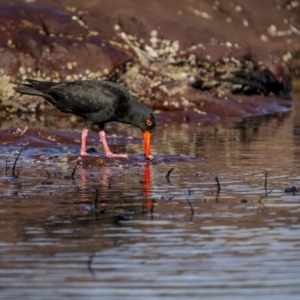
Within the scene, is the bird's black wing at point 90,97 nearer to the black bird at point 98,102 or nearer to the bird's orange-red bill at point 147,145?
the black bird at point 98,102

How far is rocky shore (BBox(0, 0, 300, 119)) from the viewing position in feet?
65.1

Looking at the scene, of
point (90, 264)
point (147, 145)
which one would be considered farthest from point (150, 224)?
point (147, 145)

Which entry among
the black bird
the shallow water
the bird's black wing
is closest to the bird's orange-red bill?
the black bird

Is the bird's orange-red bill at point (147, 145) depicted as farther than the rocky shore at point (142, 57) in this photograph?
No

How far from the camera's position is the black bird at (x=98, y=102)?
12.8 meters

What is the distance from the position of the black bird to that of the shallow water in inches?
18.5

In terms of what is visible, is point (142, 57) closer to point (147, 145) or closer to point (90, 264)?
point (147, 145)

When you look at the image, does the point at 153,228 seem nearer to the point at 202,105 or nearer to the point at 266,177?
the point at 266,177

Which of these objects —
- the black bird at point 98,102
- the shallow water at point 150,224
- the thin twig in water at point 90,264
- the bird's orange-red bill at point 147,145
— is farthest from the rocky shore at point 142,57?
the thin twig in water at point 90,264

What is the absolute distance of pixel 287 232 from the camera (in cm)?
766

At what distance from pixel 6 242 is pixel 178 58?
15.0 metres

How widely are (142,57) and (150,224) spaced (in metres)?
13.8

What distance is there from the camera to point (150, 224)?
26.2 feet

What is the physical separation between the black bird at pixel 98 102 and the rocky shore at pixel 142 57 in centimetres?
654
